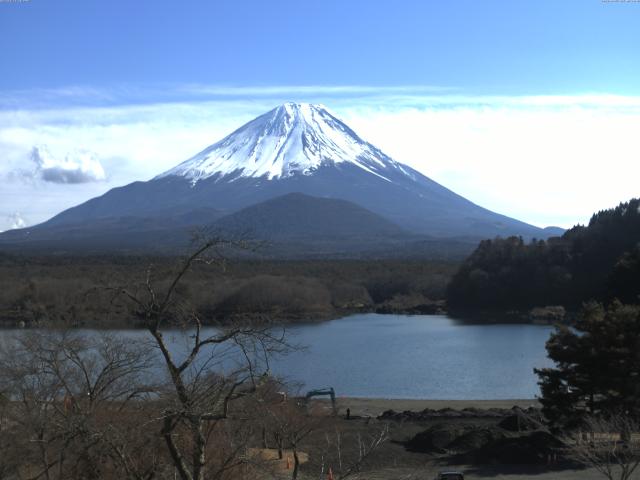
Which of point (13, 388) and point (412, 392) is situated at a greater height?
point (13, 388)

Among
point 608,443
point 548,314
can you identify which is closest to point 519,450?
point 608,443

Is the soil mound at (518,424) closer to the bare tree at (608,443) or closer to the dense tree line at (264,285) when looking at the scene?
the bare tree at (608,443)

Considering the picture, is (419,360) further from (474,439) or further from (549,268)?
(549,268)

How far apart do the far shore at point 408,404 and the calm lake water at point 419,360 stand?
3.82 ft

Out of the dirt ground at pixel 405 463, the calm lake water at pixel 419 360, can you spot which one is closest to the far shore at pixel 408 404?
the dirt ground at pixel 405 463

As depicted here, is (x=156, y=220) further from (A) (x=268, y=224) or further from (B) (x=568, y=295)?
(B) (x=568, y=295)

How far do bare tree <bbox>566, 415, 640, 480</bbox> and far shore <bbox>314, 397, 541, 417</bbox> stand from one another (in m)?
5.34

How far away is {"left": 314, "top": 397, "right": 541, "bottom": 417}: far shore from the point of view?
19.0 m

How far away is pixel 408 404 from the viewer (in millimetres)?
19812

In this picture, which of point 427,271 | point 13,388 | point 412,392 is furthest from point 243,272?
point 13,388

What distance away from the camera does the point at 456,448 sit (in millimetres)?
15000

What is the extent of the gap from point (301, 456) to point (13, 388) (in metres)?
6.23

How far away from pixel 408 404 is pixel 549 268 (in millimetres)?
30126

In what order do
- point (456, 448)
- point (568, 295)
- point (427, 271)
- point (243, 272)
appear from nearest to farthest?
point (456, 448)
point (568, 295)
point (243, 272)
point (427, 271)
